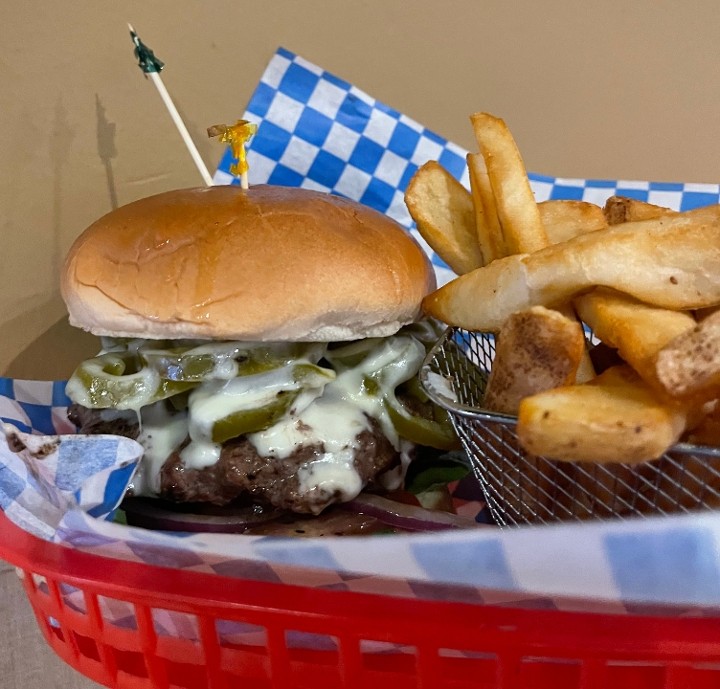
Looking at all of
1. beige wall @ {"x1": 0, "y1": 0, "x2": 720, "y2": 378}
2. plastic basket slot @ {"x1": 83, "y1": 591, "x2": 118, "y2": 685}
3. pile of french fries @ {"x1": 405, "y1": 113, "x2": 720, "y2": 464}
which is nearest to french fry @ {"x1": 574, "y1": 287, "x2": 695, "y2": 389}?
pile of french fries @ {"x1": 405, "y1": 113, "x2": 720, "y2": 464}

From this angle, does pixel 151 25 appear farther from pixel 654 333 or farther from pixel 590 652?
pixel 590 652

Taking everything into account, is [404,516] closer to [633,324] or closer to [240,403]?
[240,403]

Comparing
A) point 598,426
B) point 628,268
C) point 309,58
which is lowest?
point 598,426

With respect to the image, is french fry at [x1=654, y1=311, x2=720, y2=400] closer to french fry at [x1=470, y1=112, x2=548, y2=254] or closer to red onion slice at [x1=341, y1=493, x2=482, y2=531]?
french fry at [x1=470, y1=112, x2=548, y2=254]

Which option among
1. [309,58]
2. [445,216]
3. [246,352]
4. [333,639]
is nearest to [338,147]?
[309,58]

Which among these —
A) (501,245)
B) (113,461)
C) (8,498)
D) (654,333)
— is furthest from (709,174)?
(8,498)

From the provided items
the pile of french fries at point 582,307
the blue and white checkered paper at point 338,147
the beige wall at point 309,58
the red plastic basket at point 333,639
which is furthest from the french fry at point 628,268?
the beige wall at point 309,58
